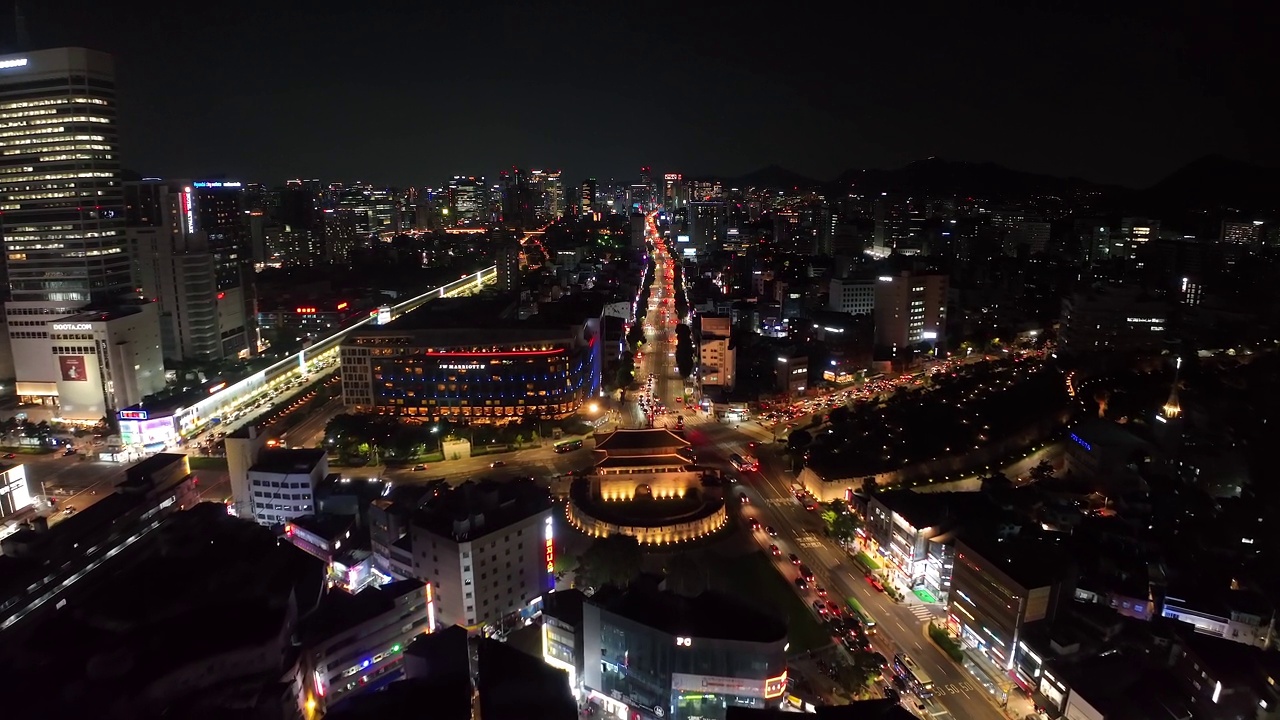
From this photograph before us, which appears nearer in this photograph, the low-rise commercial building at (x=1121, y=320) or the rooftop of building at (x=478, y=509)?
the rooftop of building at (x=478, y=509)

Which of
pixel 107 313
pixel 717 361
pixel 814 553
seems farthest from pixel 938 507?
pixel 107 313

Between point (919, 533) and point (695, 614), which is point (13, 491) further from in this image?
point (919, 533)

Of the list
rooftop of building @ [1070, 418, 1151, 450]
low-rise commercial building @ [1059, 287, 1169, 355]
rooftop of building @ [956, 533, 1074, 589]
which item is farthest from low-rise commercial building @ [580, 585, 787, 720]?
low-rise commercial building @ [1059, 287, 1169, 355]

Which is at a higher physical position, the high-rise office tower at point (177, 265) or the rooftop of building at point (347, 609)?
the high-rise office tower at point (177, 265)

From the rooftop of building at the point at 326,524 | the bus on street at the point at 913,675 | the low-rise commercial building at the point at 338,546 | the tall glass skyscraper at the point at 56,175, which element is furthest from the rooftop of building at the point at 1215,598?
the tall glass skyscraper at the point at 56,175

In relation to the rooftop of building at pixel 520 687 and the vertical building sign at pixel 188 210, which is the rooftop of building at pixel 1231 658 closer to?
the rooftop of building at pixel 520 687

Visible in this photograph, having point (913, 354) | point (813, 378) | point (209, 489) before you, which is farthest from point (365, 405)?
point (913, 354)

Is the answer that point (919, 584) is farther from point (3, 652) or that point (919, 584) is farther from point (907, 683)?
point (3, 652)

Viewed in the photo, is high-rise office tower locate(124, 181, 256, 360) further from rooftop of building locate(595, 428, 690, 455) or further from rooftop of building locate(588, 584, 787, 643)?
rooftop of building locate(588, 584, 787, 643)
